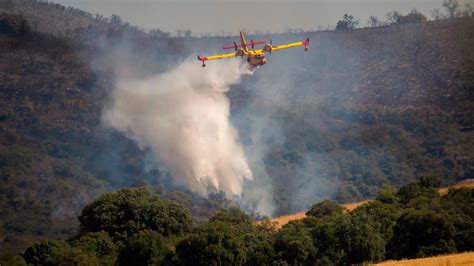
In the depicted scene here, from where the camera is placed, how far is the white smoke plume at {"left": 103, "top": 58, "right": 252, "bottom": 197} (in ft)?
529

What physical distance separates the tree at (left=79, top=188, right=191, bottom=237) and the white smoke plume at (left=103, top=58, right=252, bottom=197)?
53.2 m

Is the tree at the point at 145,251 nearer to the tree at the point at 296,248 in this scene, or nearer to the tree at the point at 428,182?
the tree at the point at 296,248

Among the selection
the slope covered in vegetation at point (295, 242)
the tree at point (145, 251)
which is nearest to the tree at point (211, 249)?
the slope covered in vegetation at point (295, 242)

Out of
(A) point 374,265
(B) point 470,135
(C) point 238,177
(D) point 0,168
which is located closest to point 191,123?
(C) point 238,177

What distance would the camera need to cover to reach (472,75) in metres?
190

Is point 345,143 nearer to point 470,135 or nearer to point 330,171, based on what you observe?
point 330,171

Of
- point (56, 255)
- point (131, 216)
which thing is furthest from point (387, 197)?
point (56, 255)

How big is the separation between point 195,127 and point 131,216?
62.6 meters

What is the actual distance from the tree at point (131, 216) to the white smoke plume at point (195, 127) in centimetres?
5319

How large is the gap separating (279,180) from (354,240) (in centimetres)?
8967

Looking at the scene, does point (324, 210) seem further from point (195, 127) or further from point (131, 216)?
point (195, 127)

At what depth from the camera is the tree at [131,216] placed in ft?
328

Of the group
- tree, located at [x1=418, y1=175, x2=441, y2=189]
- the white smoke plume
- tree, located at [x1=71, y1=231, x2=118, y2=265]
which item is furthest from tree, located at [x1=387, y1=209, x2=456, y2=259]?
the white smoke plume

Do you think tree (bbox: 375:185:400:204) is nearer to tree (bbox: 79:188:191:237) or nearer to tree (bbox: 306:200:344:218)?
tree (bbox: 306:200:344:218)
